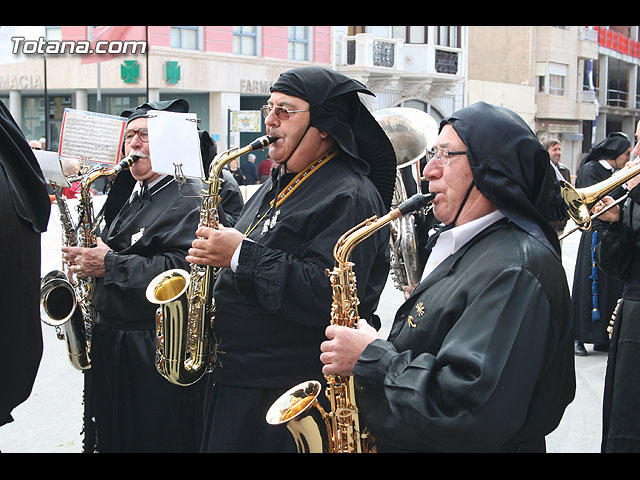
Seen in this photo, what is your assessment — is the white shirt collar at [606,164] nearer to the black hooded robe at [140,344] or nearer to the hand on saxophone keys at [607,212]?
the hand on saxophone keys at [607,212]

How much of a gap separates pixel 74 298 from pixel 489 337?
9.21ft

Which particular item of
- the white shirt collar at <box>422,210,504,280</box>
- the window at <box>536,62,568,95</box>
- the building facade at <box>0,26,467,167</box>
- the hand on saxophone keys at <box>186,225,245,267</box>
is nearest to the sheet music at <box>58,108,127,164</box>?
the hand on saxophone keys at <box>186,225,245,267</box>

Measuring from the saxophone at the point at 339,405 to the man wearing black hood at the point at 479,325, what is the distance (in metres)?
0.17

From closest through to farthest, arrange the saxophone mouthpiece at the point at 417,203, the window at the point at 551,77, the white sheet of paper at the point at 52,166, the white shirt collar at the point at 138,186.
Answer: the saxophone mouthpiece at the point at 417,203 < the white sheet of paper at the point at 52,166 < the white shirt collar at the point at 138,186 < the window at the point at 551,77

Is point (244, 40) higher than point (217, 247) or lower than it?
higher

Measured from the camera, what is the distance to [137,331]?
13.2 feet

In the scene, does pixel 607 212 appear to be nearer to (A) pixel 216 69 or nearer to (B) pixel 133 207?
(B) pixel 133 207

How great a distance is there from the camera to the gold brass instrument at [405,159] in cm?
625

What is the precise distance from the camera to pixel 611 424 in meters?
3.62

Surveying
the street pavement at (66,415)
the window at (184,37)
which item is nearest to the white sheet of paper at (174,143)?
the street pavement at (66,415)

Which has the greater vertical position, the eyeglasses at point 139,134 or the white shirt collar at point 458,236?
the eyeglasses at point 139,134

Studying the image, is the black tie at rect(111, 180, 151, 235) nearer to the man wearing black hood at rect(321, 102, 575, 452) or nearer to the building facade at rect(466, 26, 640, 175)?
the man wearing black hood at rect(321, 102, 575, 452)

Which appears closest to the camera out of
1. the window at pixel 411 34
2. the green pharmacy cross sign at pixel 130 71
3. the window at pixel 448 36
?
the green pharmacy cross sign at pixel 130 71

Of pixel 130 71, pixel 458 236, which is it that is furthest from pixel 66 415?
pixel 130 71
